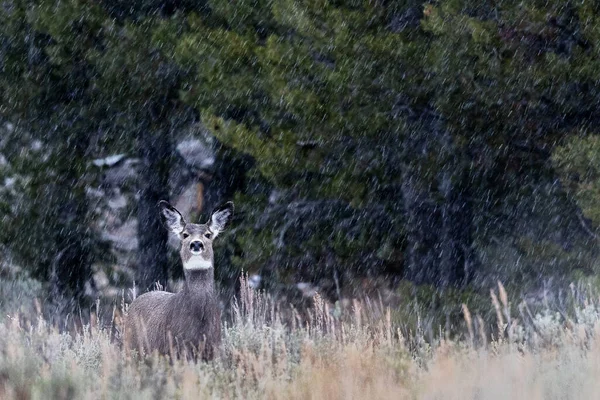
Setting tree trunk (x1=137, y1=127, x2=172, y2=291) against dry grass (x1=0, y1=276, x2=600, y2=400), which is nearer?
dry grass (x1=0, y1=276, x2=600, y2=400)

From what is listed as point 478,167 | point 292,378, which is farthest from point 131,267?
point 292,378

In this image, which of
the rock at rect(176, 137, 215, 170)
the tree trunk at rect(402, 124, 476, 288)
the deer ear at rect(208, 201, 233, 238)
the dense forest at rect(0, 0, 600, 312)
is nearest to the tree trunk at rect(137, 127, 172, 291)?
the dense forest at rect(0, 0, 600, 312)

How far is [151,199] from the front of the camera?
21.6 meters

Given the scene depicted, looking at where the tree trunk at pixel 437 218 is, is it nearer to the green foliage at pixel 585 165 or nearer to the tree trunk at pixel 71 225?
the green foliage at pixel 585 165

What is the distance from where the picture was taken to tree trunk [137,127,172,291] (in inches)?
839

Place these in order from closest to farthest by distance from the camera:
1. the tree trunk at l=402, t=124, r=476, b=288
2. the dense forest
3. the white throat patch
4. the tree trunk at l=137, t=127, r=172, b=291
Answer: the white throat patch → the dense forest → the tree trunk at l=402, t=124, r=476, b=288 → the tree trunk at l=137, t=127, r=172, b=291

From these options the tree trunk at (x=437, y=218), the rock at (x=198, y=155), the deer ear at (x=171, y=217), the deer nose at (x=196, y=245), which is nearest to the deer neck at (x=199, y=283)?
the deer nose at (x=196, y=245)

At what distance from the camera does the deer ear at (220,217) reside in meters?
11.6

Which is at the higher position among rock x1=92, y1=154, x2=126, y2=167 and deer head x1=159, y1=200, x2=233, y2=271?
deer head x1=159, y1=200, x2=233, y2=271

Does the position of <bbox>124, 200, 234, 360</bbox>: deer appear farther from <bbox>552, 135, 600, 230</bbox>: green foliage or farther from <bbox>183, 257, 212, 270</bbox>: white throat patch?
<bbox>552, 135, 600, 230</bbox>: green foliage

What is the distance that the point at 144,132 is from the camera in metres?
21.1

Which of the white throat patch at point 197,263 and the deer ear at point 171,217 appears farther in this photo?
the deer ear at point 171,217

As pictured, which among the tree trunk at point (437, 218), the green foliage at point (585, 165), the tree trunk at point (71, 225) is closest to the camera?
the green foliage at point (585, 165)

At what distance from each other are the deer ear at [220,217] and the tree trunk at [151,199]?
9631 mm
